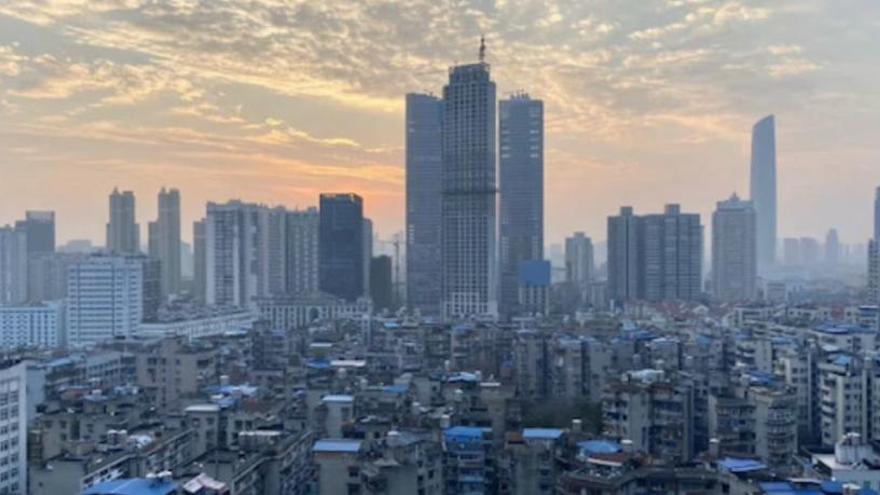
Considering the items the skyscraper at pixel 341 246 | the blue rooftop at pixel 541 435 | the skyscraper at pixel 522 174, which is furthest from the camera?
the skyscraper at pixel 522 174

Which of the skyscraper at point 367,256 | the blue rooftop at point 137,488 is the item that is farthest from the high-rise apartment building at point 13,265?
the blue rooftop at point 137,488

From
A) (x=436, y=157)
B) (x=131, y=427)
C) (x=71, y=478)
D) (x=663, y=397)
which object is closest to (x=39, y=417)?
(x=131, y=427)

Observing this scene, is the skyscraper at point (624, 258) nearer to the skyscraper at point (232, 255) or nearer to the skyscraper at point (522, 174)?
the skyscraper at point (522, 174)

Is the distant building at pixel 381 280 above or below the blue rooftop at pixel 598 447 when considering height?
above

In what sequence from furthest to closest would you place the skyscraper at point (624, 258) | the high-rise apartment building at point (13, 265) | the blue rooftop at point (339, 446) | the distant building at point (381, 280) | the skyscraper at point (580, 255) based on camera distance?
the skyscraper at point (580, 255), the distant building at point (381, 280), the skyscraper at point (624, 258), the high-rise apartment building at point (13, 265), the blue rooftop at point (339, 446)

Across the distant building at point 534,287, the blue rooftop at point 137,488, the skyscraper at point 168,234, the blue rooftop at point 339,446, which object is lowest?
the blue rooftop at point 339,446

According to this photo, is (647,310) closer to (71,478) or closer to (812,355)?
(812,355)

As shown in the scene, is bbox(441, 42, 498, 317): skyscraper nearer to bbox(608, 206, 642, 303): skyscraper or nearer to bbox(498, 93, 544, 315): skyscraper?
bbox(608, 206, 642, 303): skyscraper
